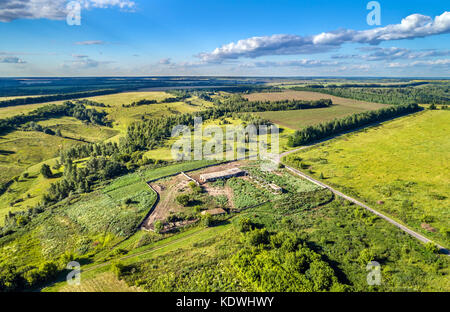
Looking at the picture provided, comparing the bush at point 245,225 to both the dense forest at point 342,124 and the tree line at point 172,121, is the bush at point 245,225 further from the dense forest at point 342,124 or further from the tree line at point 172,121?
the tree line at point 172,121

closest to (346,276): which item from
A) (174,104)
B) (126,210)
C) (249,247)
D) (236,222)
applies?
(249,247)

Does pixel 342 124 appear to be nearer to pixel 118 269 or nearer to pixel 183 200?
pixel 183 200

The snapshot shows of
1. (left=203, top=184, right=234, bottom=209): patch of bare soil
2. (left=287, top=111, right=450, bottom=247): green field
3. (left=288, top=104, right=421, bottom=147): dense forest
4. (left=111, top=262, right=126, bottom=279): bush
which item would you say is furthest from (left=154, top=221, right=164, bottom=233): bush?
(left=288, top=104, right=421, bottom=147): dense forest

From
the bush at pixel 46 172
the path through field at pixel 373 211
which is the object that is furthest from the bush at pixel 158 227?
the bush at pixel 46 172
